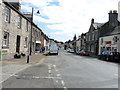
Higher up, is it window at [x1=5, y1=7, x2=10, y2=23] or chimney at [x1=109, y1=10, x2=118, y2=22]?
chimney at [x1=109, y1=10, x2=118, y2=22]

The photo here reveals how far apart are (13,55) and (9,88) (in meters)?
16.0

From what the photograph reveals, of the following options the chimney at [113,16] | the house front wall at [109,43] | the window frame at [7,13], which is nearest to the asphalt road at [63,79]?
the window frame at [7,13]

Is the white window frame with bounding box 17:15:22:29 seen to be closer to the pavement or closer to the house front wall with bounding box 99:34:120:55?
the pavement

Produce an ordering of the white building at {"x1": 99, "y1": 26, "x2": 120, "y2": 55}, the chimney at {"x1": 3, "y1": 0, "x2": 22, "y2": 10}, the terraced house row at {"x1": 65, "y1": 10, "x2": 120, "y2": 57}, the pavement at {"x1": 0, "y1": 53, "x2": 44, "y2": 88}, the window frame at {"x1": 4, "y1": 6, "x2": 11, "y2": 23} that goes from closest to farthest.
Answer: the pavement at {"x1": 0, "y1": 53, "x2": 44, "y2": 88} < the window frame at {"x1": 4, "y1": 6, "x2": 11, "y2": 23} < the chimney at {"x1": 3, "y1": 0, "x2": 22, "y2": 10} < the white building at {"x1": 99, "y1": 26, "x2": 120, "y2": 55} < the terraced house row at {"x1": 65, "y1": 10, "x2": 120, "y2": 57}

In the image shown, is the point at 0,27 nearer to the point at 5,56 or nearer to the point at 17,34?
the point at 5,56

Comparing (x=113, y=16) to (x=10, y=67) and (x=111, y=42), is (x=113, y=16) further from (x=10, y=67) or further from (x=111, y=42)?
(x=10, y=67)

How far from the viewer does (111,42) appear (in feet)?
125

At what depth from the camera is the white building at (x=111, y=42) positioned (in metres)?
35.6

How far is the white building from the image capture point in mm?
35625

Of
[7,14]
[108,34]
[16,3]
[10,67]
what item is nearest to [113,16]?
[108,34]

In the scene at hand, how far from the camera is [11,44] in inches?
869

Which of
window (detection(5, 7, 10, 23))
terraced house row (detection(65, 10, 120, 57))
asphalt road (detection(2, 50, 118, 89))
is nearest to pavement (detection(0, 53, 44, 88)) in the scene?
asphalt road (detection(2, 50, 118, 89))

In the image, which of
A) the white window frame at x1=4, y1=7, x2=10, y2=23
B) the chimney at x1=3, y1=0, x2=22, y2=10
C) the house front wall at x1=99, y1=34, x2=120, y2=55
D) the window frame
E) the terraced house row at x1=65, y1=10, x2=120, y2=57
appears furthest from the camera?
the terraced house row at x1=65, y1=10, x2=120, y2=57

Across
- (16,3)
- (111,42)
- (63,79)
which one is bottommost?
(63,79)
